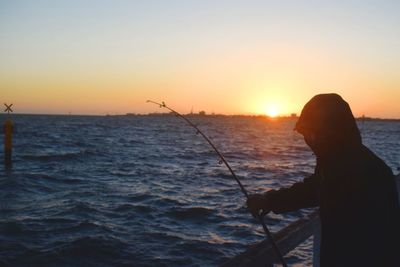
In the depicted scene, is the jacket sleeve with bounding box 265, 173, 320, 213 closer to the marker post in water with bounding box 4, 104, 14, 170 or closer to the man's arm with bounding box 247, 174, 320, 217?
the man's arm with bounding box 247, 174, 320, 217

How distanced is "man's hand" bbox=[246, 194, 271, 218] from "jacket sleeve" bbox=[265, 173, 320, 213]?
0.03m

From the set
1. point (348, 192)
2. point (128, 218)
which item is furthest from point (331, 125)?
point (128, 218)

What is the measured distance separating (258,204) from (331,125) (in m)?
1.13

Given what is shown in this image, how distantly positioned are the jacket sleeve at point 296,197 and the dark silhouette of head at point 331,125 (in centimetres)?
48

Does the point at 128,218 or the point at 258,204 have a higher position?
the point at 258,204

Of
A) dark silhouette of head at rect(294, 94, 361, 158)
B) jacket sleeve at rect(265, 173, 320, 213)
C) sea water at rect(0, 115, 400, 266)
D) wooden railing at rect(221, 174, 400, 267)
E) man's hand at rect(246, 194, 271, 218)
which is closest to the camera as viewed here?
dark silhouette of head at rect(294, 94, 361, 158)

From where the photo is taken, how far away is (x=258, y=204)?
3.52 m

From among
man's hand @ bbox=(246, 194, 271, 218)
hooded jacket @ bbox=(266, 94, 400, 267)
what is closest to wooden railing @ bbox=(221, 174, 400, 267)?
man's hand @ bbox=(246, 194, 271, 218)

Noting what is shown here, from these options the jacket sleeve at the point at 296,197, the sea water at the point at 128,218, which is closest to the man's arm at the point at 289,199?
the jacket sleeve at the point at 296,197

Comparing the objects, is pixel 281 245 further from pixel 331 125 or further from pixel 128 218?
pixel 128 218

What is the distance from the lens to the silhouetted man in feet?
7.73

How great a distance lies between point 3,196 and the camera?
15898mm

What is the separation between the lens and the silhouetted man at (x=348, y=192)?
2.36m

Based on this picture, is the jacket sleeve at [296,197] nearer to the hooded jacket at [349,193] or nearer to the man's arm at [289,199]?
the man's arm at [289,199]
